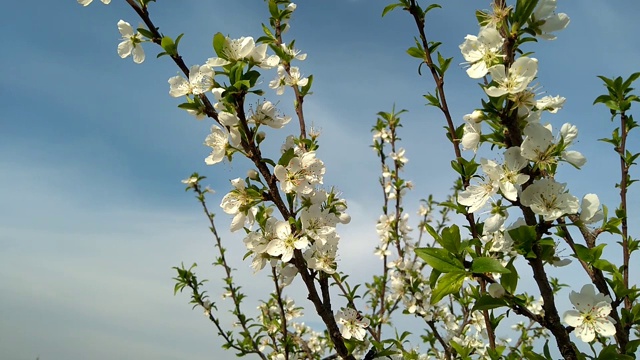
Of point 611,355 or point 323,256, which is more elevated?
point 323,256

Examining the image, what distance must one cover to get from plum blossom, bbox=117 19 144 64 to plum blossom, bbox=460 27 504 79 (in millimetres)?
2158

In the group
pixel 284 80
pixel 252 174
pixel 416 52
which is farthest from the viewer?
pixel 284 80

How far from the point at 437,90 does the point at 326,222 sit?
125cm

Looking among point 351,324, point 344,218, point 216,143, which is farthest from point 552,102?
point 216,143

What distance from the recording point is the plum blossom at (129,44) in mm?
3033

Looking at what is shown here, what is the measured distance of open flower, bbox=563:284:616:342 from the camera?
2158 millimetres

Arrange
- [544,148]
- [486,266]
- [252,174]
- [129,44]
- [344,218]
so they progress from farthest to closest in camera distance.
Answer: [129,44], [344,218], [252,174], [544,148], [486,266]

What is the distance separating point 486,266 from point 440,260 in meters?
0.19

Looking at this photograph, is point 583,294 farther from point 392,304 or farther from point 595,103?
point 392,304

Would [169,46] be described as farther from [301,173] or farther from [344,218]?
[344,218]

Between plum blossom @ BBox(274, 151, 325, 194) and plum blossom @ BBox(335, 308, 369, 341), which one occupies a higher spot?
plum blossom @ BBox(274, 151, 325, 194)

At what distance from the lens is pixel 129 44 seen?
311 cm

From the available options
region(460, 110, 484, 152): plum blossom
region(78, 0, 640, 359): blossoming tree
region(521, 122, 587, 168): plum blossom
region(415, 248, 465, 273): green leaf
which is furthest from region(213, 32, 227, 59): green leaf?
region(521, 122, 587, 168): plum blossom

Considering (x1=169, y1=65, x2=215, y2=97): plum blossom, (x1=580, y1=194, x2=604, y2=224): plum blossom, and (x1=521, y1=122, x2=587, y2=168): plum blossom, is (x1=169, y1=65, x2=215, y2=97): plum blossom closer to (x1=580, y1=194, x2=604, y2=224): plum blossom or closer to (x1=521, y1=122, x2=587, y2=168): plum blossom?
(x1=521, y1=122, x2=587, y2=168): plum blossom
